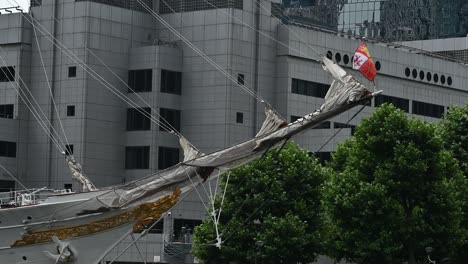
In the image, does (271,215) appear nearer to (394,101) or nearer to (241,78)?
(241,78)

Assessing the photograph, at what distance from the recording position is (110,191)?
199 feet

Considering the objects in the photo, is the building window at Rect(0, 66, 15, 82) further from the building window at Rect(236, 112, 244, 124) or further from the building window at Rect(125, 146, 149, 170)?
the building window at Rect(236, 112, 244, 124)

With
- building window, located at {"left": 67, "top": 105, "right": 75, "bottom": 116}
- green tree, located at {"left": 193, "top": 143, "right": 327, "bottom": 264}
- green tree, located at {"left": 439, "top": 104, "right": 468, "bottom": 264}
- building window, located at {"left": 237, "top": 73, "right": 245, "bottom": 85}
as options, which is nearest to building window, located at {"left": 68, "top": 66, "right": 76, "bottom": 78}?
building window, located at {"left": 67, "top": 105, "right": 75, "bottom": 116}

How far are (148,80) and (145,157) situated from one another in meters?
6.18

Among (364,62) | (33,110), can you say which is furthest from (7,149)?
(364,62)

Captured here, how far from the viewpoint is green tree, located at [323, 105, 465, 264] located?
2891 inches

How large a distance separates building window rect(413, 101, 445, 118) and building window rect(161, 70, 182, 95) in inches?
965

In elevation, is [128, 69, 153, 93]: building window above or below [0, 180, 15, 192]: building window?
above

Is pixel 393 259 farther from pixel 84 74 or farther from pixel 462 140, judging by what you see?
pixel 84 74

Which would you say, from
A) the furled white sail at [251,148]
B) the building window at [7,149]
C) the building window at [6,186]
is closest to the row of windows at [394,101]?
the building window at [7,149]

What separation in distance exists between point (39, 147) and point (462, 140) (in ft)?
132

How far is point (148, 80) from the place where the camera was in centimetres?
10894

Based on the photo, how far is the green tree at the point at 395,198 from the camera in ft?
241

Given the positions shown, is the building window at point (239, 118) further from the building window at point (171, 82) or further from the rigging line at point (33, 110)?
A: the rigging line at point (33, 110)
